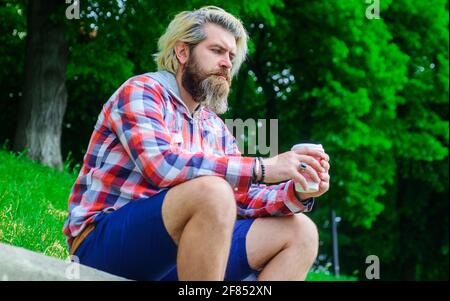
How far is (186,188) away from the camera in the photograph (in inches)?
105

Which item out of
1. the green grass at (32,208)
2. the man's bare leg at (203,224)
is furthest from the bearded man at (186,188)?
the green grass at (32,208)

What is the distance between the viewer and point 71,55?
12.5 metres

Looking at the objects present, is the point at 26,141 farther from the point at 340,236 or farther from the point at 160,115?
the point at 340,236

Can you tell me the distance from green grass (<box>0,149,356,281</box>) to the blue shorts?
1.55 meters

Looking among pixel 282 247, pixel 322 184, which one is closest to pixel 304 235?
pixel 282 247

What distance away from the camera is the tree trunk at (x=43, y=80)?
11516 mm

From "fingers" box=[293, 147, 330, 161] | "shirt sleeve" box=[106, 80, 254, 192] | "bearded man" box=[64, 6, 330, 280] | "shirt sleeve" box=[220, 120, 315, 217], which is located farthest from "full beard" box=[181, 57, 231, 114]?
"fingers" box=[293, 147, 330, 161]

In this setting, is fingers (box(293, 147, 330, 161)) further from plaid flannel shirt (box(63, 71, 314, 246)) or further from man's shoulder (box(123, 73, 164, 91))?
man's shoulder (box(123, 73, 164, 91))

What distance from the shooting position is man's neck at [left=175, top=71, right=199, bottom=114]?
335 cm

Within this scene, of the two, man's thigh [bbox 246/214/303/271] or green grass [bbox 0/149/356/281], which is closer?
man's thigh [bbox 246/214/303/271]

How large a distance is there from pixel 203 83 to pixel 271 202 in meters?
0.60

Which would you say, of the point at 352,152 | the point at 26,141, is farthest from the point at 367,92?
the point at 26,141
